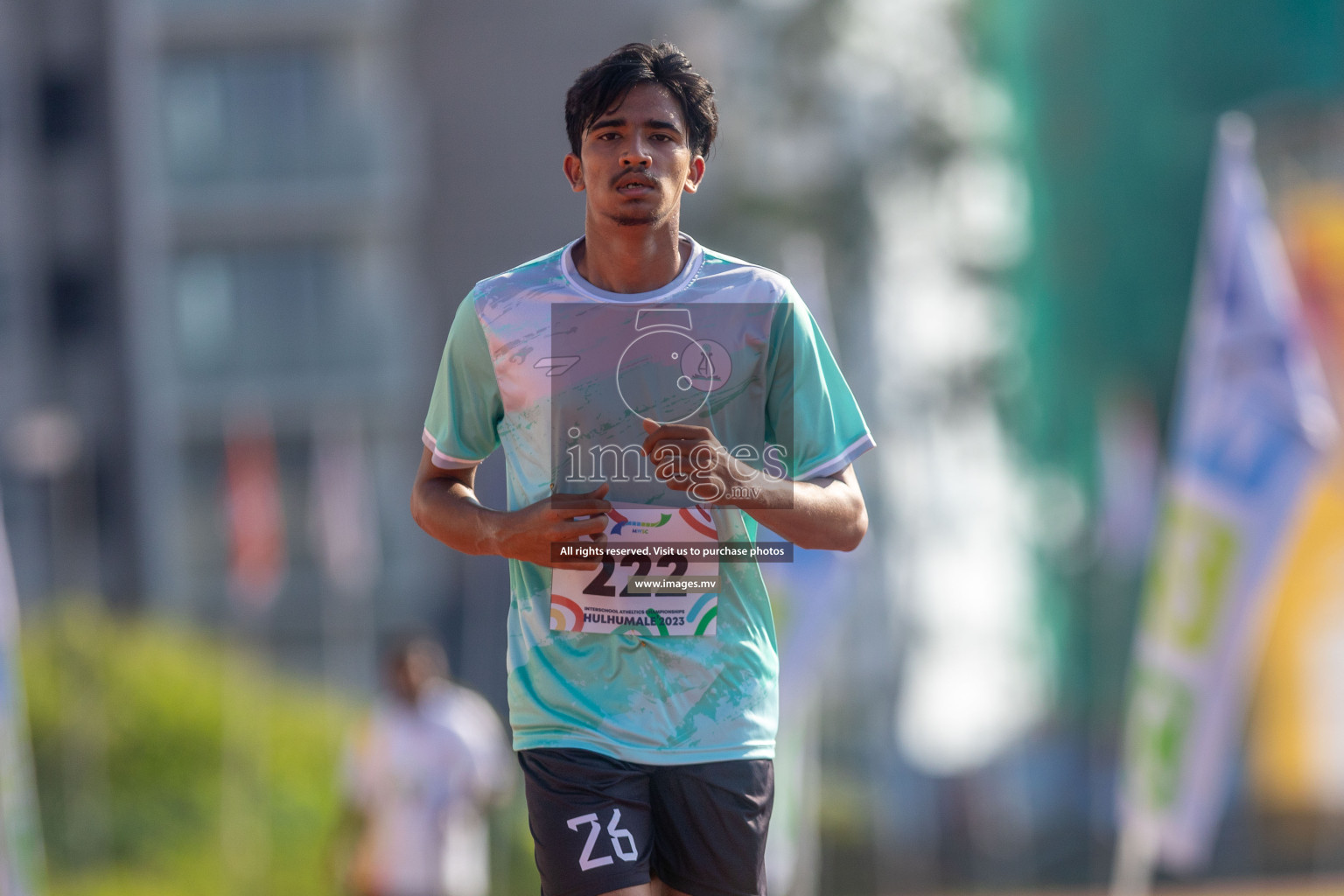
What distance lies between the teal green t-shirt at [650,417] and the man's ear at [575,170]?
0.51ft

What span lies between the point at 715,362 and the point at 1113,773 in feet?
90.9

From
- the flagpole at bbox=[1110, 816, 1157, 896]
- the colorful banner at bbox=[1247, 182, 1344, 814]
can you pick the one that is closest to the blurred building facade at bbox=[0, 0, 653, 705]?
the colorful banner at bbox=[1247, 182, 1344, 814]

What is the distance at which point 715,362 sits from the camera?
4.01 meters

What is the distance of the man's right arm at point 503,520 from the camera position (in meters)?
3.79

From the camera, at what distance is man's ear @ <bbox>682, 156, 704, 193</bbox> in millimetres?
4074

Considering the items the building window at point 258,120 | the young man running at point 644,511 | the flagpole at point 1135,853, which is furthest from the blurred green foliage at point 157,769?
the building window at point 258,120

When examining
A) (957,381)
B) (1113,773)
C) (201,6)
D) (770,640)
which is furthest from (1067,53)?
(770,640)

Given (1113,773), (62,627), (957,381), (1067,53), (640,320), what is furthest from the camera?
(1067,53)

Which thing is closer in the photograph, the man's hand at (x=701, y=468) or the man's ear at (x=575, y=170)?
the man's hand at (x=701, y=468)

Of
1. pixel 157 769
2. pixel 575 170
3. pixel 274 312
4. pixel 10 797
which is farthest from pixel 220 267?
pixel 575 170

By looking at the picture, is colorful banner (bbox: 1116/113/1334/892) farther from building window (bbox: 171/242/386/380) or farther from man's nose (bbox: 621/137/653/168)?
building window (bbox: 171/242/386/380)

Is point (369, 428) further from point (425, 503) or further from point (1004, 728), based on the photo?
point (425, 503)

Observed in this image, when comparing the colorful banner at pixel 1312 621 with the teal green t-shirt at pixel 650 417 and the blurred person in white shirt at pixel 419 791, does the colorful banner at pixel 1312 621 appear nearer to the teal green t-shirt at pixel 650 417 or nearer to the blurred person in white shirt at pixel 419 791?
the blurred person in white shirt at pixel 419 791

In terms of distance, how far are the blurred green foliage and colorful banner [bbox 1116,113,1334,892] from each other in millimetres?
10680
